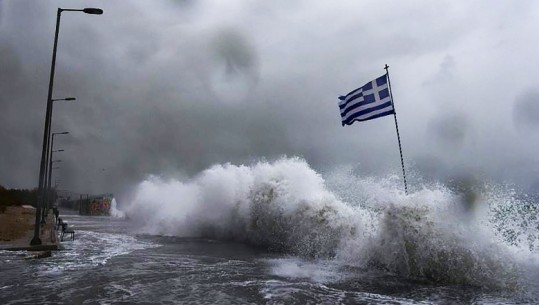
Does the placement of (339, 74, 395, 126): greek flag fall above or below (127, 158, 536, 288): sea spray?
above

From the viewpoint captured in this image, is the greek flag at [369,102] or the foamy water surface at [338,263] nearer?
the foamy water surface at [338,263]

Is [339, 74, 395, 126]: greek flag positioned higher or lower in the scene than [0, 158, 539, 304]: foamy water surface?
higher

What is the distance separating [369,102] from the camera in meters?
14.3

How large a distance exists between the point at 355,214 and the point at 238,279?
22.2ft

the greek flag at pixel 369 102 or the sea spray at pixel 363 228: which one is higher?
the greek flag at pixel 369 102

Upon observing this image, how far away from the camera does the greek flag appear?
13.9m

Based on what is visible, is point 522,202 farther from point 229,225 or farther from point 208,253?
point 229,225

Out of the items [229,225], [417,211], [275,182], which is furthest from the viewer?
[229,225]

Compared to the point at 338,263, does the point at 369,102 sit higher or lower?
higher

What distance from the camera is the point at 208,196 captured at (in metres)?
25.9

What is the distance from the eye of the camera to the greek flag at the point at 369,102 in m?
13.9

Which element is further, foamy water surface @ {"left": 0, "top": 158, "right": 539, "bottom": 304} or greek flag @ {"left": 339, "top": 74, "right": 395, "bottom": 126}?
greek flag @ {"left": 339, "top": 74, "right": 395, "bottom": 126}

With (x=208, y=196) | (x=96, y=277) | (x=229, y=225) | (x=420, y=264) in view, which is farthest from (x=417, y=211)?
(x=208, y=196)

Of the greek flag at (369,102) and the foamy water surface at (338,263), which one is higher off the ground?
the greek flag at (369,102)
